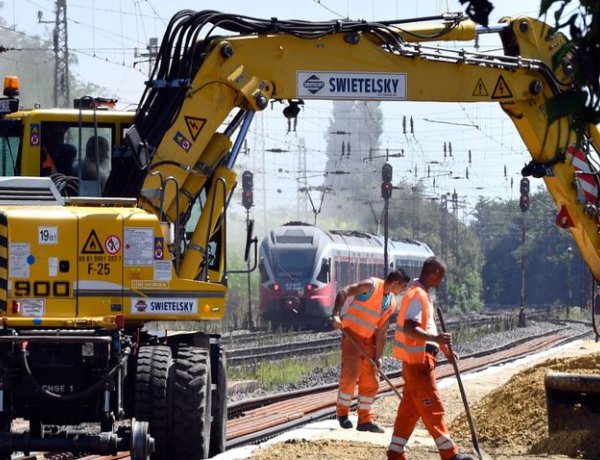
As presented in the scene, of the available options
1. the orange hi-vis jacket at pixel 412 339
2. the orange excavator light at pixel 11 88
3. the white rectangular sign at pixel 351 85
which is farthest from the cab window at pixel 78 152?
the orange hi-vis jacket at pixel 412 339

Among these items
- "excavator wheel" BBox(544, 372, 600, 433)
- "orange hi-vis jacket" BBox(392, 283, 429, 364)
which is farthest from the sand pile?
"orange hi-vis jacket" BBox(392, 283, 429, 364)

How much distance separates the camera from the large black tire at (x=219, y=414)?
1237cm

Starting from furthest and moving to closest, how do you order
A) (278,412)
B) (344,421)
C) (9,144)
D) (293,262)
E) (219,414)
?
1. (293,262)
2. (278,412)
3. (344,421)
4. (9,144)
5. (219,414)

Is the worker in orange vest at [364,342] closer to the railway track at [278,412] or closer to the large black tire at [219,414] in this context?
the railway track at [278,412]

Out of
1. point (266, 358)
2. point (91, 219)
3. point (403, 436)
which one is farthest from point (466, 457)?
point (266, 358)

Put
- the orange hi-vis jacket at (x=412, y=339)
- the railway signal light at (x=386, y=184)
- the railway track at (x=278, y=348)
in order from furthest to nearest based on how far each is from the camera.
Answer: the railway signal light at (x=386, y=184) < the railway track at (x=278, y=348) < the orange hi-vis jacket at (x=412, y=339)

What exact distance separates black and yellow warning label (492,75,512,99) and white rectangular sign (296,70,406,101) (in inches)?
44.8

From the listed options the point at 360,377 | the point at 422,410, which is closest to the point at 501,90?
the point at 360,377

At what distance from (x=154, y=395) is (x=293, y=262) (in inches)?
1394

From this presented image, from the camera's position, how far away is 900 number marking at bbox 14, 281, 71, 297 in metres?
11.0

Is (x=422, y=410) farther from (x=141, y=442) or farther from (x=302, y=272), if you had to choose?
(x=302, y=272)

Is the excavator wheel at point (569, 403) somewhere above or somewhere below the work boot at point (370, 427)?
above

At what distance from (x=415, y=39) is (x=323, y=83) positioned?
138 cm

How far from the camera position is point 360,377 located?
1405 cm
